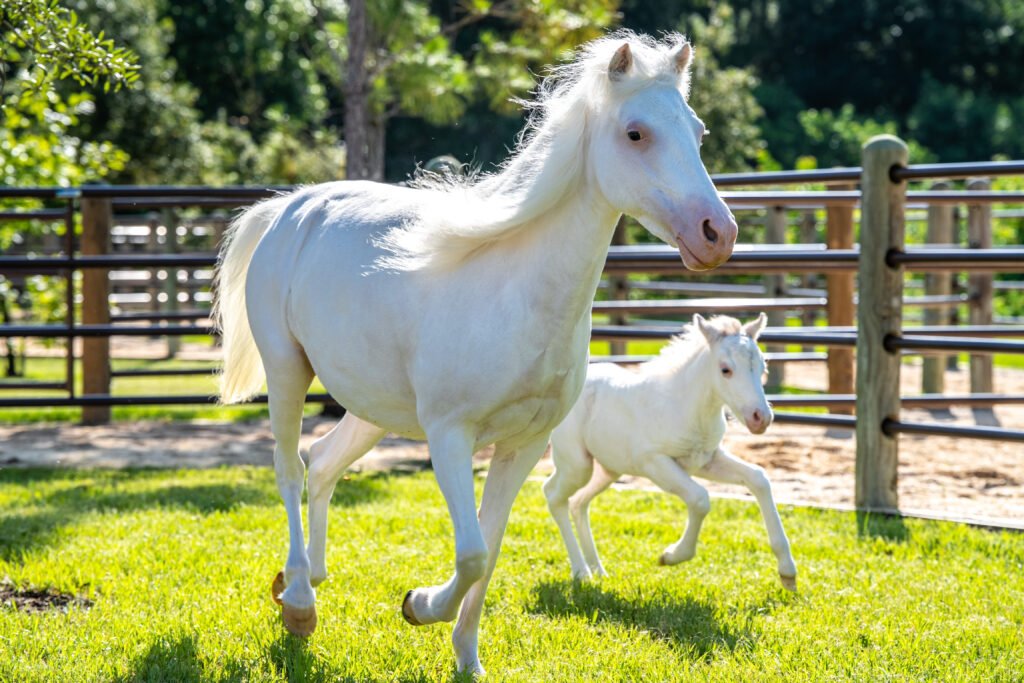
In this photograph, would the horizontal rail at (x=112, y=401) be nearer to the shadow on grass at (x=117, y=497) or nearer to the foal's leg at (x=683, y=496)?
the shadow on grass at (x=117, y=497)

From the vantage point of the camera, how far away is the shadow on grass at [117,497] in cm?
550

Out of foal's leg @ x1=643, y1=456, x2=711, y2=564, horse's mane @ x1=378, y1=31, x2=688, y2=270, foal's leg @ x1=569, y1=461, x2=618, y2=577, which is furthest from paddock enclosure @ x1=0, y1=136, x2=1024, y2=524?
horse's mane @ x1=378, y1=31, x2=688, y2=270

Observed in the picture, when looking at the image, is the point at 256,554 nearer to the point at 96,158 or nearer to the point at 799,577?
the point at 799,577

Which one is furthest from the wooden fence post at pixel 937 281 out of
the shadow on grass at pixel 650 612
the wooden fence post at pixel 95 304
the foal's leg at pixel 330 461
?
the foal's leg at pixel 330 461

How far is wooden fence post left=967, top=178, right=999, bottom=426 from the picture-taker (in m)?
10.2

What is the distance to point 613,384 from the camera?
5.25 m

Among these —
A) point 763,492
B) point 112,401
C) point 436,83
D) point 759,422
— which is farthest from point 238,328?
point 436,83

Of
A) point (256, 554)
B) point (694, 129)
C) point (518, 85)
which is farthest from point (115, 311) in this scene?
point (694, 129)

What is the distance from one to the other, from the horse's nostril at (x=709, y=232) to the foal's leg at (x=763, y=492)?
2.04m

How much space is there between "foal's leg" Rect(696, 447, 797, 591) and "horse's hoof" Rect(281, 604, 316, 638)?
188cm

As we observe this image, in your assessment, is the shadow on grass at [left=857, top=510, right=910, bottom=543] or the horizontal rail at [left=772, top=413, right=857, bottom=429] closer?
the shadow on grass at [left=857, top=510, right=910, bottom=543]

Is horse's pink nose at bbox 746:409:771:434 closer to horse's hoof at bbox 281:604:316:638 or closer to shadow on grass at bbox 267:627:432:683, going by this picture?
shadow on grass at bbox 267:627:432:683

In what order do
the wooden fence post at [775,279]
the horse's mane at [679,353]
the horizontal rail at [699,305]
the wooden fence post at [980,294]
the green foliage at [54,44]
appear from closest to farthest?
the green foliage at [54,44] → the horse's mane at [679,353] → the horizontal rail at [699,305] → the wooden fence post at [980,294] → the wooden fence post at [775,279]

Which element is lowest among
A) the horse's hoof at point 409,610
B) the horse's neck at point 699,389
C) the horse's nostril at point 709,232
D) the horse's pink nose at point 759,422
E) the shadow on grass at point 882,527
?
the shadow on grass at point 882,527
